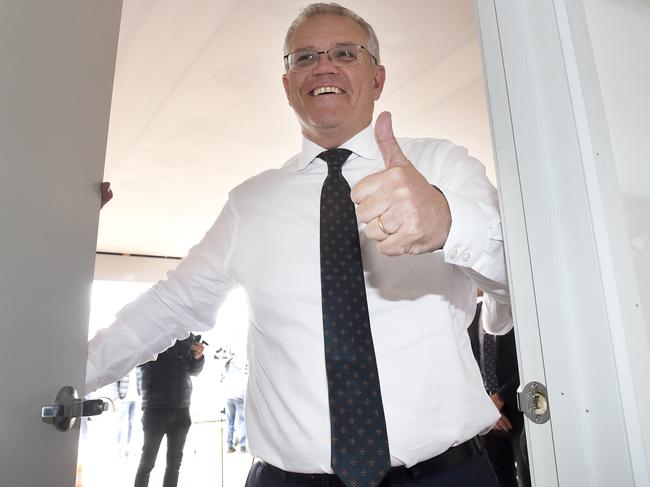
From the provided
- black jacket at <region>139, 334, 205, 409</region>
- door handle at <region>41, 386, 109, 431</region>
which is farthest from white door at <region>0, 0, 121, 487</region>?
black jacket at <region>139, 334, 205, 409</region>

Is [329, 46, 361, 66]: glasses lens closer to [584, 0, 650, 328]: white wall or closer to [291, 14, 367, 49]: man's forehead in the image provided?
[291, 14, 367, 49]: man's forehead

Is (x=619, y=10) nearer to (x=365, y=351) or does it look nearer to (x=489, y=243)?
(x=489, y=243)

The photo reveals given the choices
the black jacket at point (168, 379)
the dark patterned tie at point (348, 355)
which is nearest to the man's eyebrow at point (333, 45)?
the dark patterned tie at point (348, 355)

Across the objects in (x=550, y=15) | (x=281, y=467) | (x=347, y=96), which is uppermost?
(x=347, y=96)

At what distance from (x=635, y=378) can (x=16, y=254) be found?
877 mm

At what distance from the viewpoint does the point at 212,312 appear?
1.45 meters

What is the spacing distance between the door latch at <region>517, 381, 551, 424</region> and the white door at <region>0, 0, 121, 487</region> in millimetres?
743

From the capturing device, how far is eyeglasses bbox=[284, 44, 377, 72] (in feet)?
4.42

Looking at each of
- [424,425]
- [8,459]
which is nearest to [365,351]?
[424,425]

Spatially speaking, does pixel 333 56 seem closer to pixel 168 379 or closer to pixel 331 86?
pixel 331 86

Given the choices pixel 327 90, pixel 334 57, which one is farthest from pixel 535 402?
pixel 334 57

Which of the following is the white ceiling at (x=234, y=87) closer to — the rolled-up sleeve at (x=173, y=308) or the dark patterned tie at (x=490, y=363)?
the rolled-up sleeve at (x=173, y=308)

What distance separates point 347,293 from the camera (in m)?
1.06

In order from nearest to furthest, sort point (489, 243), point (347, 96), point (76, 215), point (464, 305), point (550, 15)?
1. point (550, 15)
2. point (489, 243)
3. point (76, 215)
4. point (464, 305)
5. point (347, 96)
